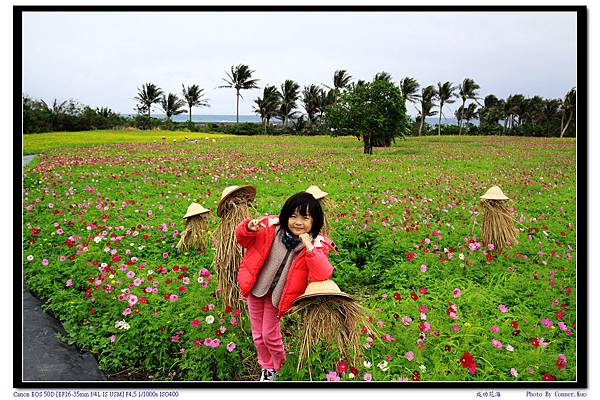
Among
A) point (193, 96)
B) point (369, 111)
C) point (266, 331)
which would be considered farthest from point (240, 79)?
point (369, 111)

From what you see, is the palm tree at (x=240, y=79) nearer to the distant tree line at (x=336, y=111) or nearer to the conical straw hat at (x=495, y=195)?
the distant tree line at (x=336, y=111)

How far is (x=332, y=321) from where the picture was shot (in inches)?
86.4

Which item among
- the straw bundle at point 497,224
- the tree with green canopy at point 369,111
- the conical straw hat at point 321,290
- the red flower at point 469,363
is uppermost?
the tree with green canopy at point 369,111

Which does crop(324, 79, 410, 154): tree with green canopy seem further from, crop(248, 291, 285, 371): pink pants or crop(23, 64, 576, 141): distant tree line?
crop(248, 291, 285, 371): pink pants

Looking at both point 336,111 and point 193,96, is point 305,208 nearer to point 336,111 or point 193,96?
point 193,96

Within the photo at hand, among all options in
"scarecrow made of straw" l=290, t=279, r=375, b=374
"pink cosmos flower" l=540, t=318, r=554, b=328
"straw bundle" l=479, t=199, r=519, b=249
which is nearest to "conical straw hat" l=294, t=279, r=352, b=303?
"scarecrow made of straw" l=290, t=279, r=375, b=374

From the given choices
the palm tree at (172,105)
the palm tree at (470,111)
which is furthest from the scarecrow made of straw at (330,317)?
the palm tree at (470,111)

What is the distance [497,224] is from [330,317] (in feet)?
8.50

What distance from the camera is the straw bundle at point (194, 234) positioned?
161 inches

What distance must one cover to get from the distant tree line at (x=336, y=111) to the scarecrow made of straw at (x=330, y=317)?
2.33 metres

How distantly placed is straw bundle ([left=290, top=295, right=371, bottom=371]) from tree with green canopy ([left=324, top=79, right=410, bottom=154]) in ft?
32.4
